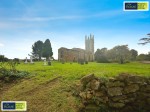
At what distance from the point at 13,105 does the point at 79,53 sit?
607 centimetres

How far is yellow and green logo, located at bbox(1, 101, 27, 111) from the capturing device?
9.17m

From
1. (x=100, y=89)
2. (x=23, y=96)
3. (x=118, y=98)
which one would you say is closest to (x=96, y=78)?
(x=100, y=89)

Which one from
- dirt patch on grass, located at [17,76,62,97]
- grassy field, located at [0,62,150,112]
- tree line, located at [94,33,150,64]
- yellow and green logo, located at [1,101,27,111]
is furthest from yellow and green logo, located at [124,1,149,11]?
yellow and green logo, located at [1,101,27,111]

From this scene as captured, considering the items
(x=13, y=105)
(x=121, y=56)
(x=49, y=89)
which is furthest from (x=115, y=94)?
(x=121, y=56)

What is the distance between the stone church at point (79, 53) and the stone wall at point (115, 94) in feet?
8.10

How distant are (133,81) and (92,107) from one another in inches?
75.5

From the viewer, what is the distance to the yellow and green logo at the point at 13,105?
917cm

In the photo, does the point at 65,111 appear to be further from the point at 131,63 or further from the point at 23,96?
the point at 131,63

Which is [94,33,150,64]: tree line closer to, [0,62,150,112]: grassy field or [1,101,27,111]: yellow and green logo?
[0,62,150,112]: grassy field

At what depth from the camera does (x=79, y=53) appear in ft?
47.1

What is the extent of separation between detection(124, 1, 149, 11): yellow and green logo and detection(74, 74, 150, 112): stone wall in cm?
258

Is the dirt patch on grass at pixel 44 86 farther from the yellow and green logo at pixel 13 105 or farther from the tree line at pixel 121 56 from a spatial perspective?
the tree line at pixel 121 56

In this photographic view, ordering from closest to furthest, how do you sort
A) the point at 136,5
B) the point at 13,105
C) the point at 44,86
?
the point at 136,5
the point at 13,105
the point at 44,86

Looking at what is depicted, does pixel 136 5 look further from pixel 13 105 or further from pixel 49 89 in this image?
pixel 13 105
